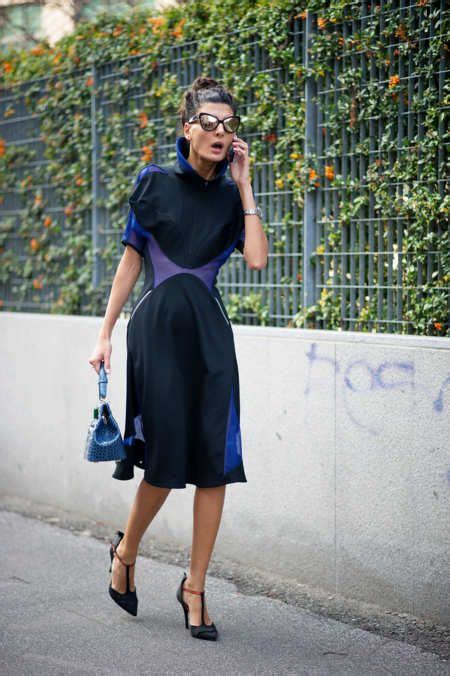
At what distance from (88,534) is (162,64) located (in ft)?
9.34

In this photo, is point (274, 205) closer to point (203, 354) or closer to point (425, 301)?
point (425, 301)

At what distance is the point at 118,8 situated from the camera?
1612 centimetres

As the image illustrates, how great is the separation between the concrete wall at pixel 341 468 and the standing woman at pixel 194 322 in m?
0.73

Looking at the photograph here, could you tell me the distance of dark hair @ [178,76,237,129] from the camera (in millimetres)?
4516

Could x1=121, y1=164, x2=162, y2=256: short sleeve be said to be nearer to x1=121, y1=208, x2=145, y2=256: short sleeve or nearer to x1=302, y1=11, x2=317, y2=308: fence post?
x1=121, y1=208, x2=145, y2=256: short sleeve

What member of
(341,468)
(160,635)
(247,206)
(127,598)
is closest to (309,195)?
(247,206)

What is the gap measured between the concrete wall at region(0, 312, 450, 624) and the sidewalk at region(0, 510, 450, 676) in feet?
0.97

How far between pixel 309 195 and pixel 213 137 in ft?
4.42

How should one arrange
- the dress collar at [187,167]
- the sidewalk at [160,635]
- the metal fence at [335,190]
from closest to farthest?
the sidewalk at [160,635]
the dress collar at [187,167]
the metal fence at [335,190]

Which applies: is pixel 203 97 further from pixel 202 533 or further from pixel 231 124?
pixel 202 533

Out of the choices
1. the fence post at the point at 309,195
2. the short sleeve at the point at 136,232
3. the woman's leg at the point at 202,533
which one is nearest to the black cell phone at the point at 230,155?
the short sleeve at the point at 136,232

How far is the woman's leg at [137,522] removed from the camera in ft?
15.3

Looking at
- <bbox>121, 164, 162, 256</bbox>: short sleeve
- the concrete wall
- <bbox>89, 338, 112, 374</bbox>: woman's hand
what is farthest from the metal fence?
<bbox>89, 338, 112, 374</bbox>: woman's hand

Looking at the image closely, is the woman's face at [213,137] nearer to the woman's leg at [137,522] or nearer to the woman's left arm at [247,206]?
the woman's left arm at [247,206]
